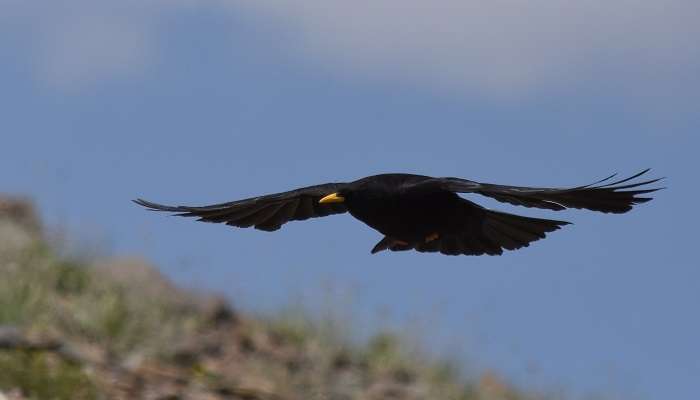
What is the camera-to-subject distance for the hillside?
10.0m

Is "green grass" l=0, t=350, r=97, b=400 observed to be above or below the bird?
below

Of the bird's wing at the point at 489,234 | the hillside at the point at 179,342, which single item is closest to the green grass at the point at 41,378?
the hillside at the point at 179,342

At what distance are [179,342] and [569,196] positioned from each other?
4.54 m

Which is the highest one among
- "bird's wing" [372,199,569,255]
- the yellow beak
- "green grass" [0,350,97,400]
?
the yellow beak

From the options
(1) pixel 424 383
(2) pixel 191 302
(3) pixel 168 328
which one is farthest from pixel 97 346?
(1) pixel 424 383

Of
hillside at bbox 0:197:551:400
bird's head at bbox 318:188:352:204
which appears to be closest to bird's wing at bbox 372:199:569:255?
bird's head at bbox 318:188:352:204

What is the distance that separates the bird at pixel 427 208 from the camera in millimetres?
8320

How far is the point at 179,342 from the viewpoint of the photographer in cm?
1206

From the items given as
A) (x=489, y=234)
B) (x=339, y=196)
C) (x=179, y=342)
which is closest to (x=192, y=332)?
(x=179, y=342)

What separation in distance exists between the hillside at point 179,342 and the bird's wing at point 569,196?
2.28 m

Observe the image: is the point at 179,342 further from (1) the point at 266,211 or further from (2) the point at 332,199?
(2) the point at 332,199

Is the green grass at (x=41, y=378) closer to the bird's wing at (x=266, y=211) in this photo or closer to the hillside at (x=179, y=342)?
the hillside at (x=179, y=342)

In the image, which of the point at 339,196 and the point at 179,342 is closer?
the point at 339,196

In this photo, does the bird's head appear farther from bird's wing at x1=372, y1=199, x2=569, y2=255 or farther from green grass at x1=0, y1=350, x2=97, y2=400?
green grass at x1=0, y1=350, x2=97, y2=400
